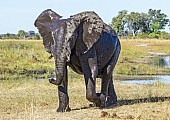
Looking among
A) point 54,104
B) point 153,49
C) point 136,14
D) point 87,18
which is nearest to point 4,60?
point 54,104

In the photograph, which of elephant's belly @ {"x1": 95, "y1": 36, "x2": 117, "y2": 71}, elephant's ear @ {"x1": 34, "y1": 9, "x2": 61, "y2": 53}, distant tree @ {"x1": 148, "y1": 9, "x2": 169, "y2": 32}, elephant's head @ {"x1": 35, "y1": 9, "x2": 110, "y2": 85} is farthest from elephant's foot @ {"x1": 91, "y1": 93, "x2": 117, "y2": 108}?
distant tree @ {"x1": 148, "y1": 9, "x2": 169, "y2": 32}

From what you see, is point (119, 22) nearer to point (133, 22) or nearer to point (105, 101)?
point (133, 22)

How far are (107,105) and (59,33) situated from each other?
2586mm

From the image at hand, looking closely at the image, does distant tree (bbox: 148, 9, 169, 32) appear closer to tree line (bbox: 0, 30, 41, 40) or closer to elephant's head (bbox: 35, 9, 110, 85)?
tree line (bbox: 0, 30, 41, 40)

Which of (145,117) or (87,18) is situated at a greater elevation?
(87,18)

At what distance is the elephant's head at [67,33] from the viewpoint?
11.0m

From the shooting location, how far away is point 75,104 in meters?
13.4

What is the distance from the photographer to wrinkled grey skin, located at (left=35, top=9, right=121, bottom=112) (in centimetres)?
1109

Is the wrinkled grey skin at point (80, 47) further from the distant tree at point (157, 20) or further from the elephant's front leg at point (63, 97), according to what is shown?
the distant tree at point (157, 20)

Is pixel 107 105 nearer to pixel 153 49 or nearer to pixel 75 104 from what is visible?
pixel 75 104

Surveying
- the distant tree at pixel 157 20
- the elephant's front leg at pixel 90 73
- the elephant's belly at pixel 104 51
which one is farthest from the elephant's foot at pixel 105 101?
the distant tree at pixel 157 20

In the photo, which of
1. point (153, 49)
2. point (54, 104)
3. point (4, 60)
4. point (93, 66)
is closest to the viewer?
point (93, 66)

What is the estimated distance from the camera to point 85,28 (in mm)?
11727

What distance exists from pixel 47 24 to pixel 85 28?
1.05 m
